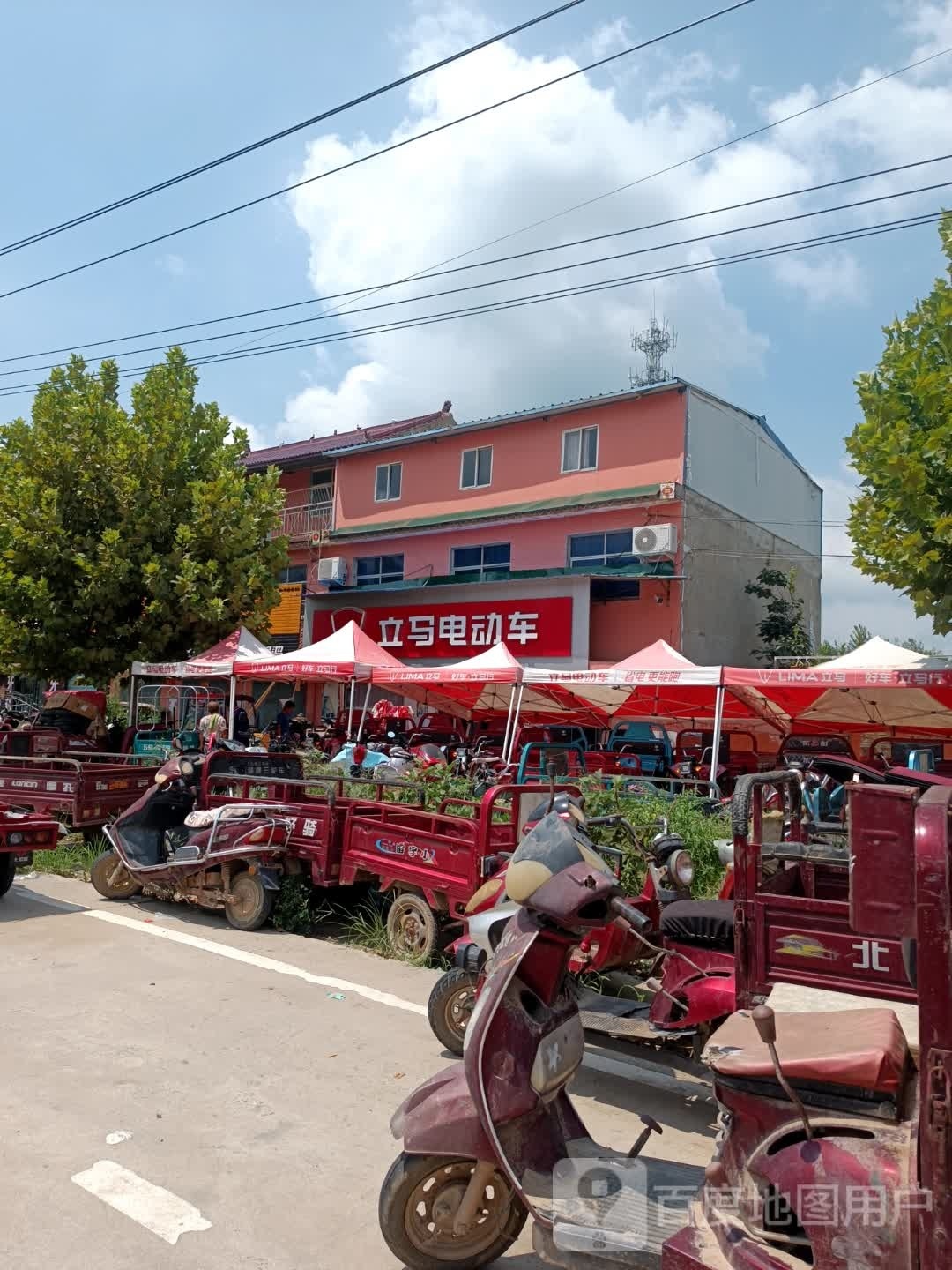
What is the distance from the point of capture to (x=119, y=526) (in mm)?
16219

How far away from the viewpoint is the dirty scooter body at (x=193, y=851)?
7602mm

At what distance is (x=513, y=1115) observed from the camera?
2869mm

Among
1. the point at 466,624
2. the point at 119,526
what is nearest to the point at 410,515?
the point at 466,624

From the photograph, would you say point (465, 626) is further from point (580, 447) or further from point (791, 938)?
point (791, 938)

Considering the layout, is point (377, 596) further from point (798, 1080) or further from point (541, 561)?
point (798, 1080)

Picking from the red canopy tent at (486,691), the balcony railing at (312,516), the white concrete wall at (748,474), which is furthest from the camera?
the balcony railing at (312,516)

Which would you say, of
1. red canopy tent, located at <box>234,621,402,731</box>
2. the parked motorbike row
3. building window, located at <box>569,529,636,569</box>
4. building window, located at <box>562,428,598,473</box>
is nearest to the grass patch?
red canopy tent, located at <box>234,621,402,731</box>

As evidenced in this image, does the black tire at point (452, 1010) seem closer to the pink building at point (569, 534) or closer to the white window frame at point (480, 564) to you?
the pink building at point (569, 534)

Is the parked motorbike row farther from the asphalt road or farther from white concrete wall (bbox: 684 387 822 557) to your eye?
white concrete wall (bbox: 684 387 822 557)

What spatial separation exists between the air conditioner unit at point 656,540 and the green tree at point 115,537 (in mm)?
7499

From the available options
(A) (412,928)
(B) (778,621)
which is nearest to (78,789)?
(A) (412,928)

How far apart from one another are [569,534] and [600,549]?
0.91m

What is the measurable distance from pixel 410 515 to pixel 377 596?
2.26m

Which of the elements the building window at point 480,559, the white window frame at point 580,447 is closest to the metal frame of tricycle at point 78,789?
the building window at point 480,559
